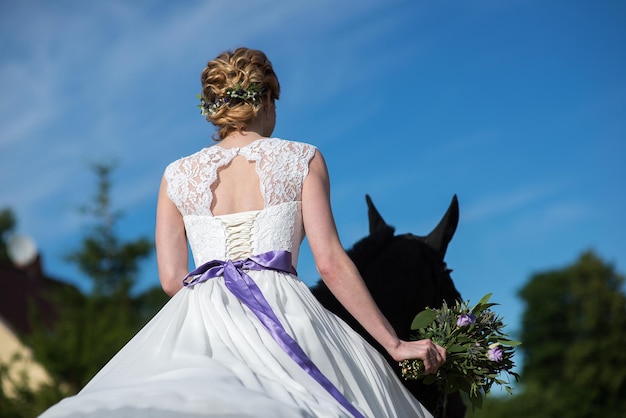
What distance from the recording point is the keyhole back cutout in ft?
11.5

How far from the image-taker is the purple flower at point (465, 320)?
392cm

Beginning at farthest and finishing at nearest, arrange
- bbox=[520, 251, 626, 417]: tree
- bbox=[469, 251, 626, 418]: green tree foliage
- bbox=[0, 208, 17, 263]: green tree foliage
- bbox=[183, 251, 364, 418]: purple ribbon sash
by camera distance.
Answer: bbox=[0, 208, 17, 263]: green tree foliage
bbox=[520, 251, 626, 417]: tree
bbox=[469, 251, 626, 418]: green tree foliage
bbox=[183, 251, 364, 418]: purple ribbon sash

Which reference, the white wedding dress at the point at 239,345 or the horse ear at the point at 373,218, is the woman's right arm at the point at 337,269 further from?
the horse ear at the point at 373,218

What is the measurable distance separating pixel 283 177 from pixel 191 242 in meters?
0.52

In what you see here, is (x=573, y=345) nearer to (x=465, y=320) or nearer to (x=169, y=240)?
(x=465, y=320)

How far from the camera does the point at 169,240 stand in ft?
12.2

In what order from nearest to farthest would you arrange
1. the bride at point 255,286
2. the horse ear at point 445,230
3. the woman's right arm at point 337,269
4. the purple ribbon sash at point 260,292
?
1. the bride at point 255,286
2. the purple ribbon sash at point 260,292
3. the woman's right arm at point 337,269
4. the horse ear at point 445,230

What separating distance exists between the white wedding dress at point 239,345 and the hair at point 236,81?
0.14 metres

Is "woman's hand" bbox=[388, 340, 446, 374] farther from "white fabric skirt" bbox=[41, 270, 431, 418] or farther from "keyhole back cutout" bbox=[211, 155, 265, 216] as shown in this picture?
"keyhole back cutout" bbox=[211, 155, 265, 216]

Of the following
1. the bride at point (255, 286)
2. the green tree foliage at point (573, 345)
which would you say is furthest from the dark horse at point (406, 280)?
the green tree foliage at point (573, 345)

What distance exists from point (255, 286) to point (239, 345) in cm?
31

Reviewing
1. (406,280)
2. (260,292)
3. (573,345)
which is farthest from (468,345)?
(573,345)

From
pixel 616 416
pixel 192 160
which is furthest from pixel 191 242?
pixel 616 416

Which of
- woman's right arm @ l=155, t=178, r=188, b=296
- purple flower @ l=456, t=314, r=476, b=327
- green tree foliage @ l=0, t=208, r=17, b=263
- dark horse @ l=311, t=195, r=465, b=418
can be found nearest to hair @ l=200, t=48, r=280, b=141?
woman's right arm @ l=155, t=178, r=188, b=296
